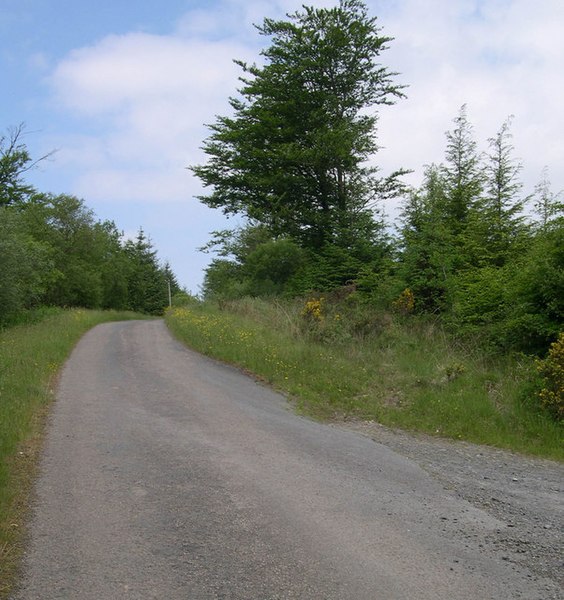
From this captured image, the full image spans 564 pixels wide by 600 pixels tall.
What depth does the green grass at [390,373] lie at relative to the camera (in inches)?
361

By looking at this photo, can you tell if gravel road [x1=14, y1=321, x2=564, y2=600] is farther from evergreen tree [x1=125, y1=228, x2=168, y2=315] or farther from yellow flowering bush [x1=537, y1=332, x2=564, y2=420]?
evergreen tree [x1=125, y1=228, x2=168, y2=315]

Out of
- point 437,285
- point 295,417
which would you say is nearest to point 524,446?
point 295,417

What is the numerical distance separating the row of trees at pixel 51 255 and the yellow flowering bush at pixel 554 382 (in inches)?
791

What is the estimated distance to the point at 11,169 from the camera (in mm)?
34000

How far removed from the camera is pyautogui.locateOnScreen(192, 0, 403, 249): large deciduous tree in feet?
81.8

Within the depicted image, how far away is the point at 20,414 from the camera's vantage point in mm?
8047

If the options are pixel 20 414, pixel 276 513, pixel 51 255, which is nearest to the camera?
pixel 276 513

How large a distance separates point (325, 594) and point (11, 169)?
36.2m

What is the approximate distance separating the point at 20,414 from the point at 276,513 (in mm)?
4837

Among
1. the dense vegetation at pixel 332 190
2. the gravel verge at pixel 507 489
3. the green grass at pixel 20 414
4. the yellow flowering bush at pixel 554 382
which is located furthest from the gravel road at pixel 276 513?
the dense vegetation at pixel 332 190

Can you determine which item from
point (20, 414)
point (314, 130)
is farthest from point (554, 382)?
point (314, 130)

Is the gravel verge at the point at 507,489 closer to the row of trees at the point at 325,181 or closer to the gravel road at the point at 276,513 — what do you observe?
the gravel road at the point at 276,513

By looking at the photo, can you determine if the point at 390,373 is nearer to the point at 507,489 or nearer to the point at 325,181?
the point at 507,489

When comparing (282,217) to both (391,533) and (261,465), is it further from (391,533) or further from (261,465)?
(391,533)
